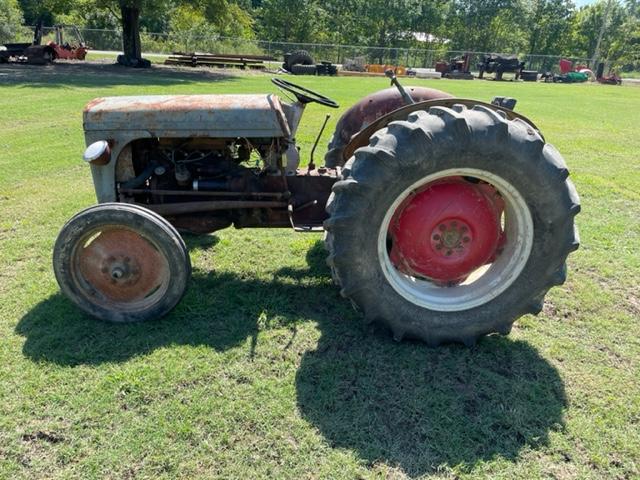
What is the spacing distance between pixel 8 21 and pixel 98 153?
134ft

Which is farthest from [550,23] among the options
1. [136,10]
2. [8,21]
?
[8,21]

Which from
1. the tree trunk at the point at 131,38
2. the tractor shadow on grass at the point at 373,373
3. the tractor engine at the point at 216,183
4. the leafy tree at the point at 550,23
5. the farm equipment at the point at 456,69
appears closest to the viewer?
the tractor shadow on grass at the point at 373,373

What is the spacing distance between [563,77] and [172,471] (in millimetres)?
41025

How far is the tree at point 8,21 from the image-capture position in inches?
1316

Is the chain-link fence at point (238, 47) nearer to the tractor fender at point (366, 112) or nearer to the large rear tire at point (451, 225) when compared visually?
the tractor fender at point (366, 112)

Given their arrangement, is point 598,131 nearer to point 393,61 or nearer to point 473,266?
point 473,266

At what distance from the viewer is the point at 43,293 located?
3.68 metres

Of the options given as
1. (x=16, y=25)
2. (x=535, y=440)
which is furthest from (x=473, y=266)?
(x=16, y=25)

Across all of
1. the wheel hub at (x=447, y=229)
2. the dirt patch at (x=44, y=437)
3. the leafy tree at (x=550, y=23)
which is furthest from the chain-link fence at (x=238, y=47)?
the dirt patch at (x=44, y=437)


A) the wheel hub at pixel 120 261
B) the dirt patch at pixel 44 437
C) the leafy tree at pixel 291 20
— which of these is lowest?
the dirt patch at pixel 44 437

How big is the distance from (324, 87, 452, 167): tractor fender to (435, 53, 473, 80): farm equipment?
32.1m

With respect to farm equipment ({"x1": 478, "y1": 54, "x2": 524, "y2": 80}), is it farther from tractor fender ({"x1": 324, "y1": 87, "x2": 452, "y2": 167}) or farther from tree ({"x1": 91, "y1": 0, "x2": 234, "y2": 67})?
tractor fender ({"x1": 324, "y1": 87, "x2": 452, "y2": 167})

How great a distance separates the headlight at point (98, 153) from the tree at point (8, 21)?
124ft

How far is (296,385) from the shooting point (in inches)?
109
